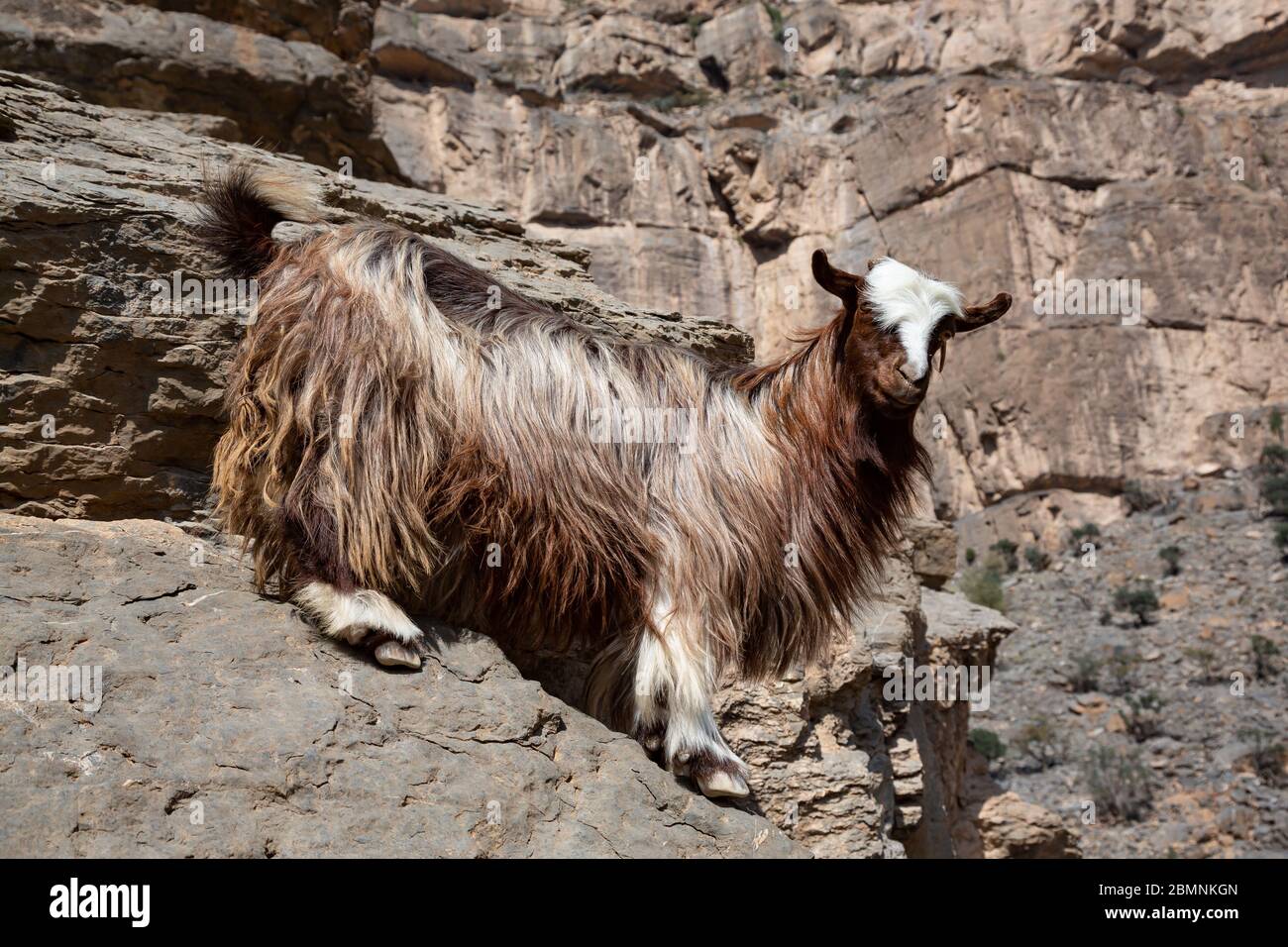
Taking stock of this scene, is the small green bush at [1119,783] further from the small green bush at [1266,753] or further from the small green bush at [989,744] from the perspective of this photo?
the small green bush at [1266,753]

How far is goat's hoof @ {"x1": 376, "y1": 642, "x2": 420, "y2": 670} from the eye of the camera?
405 centimetres

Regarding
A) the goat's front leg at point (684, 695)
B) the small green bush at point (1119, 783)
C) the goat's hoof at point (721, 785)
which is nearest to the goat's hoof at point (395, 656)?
the goat's front leg at point (684, 695)

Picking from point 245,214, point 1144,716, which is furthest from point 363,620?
point 1144,716

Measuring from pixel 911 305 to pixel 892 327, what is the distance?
107 millimetres

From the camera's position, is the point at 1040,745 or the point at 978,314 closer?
the point at 978,314

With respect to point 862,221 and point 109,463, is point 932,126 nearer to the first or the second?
point 862,221

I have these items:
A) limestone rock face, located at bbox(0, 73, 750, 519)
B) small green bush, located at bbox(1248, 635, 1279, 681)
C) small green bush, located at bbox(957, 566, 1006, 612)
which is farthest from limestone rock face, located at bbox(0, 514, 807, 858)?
small green bush, located at bbox(957, 566, 1006, 612)

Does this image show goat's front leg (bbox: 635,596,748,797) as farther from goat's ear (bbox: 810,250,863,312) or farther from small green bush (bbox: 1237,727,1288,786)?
small green bush (bbox: 1237,727,1288,786)

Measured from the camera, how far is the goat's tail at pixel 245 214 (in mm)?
4691

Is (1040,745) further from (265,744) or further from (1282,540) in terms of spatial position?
(265,744)

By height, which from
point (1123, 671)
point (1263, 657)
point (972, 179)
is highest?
point (972, 179)

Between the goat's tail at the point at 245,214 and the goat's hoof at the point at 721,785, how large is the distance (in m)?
2.72

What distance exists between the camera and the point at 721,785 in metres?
4.23
